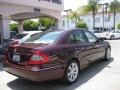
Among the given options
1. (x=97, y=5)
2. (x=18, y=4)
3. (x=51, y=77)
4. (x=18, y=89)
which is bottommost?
(x=18, y=89)

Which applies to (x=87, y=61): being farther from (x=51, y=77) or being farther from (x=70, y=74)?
(x=51, y=77)

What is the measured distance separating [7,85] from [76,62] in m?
2.06

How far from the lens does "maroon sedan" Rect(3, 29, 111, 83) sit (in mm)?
5125

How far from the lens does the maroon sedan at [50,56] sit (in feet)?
16.8

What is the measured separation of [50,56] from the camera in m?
5.23

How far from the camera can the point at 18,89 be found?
550 centimetres

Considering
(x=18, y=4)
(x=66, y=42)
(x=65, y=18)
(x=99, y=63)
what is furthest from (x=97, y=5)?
(x=66, y=42)

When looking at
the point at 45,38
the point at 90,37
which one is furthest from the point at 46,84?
the point at 90,37

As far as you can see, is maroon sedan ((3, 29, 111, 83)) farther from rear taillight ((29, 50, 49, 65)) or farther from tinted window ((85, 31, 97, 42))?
→ tinted window ((85, 31, 97, 42))

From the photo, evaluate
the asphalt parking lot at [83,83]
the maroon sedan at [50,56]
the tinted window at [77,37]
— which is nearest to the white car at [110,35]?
the asphalt parking lot at [83,83]

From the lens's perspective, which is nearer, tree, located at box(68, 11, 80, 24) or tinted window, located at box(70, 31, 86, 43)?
tinted window, located at box(70, 31, 86, 43)

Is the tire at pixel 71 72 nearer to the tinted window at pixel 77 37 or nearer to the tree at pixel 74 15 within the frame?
the tinted window at pixel 77 37

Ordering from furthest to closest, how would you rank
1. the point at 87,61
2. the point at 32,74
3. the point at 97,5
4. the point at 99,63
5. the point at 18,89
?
the point at 97,5 → the point at 99,63 → the point at 87,61 → the point at 18,89 → the point at 32,74

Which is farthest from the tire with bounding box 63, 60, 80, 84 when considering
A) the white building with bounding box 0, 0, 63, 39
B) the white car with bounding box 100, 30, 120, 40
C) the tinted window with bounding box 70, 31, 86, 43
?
Answer: the white car with bounding box 100, 30, 120, 40
